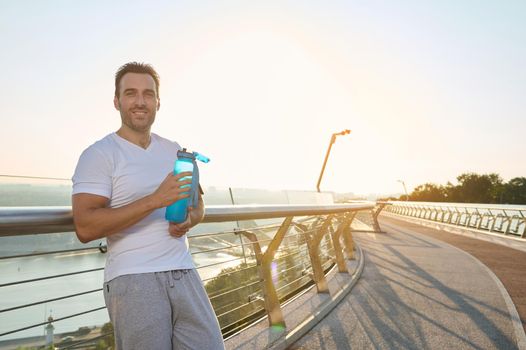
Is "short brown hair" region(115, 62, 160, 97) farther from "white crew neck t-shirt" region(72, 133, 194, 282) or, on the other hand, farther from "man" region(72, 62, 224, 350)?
"white crew neck t-shirt" region(72, 133, 194, 282)

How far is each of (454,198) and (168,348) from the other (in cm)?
10571

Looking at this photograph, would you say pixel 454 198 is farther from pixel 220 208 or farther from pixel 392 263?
pixel 220 208

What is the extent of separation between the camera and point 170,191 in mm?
1636

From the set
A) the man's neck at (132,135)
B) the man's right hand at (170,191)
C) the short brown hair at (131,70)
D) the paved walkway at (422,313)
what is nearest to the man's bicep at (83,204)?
the man's right hand at (170,191)

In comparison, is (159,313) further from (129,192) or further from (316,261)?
(316,261)

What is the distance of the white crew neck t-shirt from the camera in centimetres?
171

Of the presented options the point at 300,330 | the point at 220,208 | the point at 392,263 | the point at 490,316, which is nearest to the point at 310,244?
the point at 300,330

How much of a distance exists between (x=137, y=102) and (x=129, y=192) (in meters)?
0.48

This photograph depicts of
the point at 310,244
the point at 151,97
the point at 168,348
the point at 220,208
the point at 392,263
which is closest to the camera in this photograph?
the point at 168,348

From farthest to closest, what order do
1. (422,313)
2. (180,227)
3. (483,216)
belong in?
1. (483,216)
2. (422,313)
3. (180,227)

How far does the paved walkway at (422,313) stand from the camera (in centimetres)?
381

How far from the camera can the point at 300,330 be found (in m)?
3.87

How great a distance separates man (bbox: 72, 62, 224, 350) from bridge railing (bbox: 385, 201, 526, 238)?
15102 millimetres

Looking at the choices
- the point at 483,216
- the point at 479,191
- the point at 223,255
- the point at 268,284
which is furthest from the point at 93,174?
the point at 479,191
